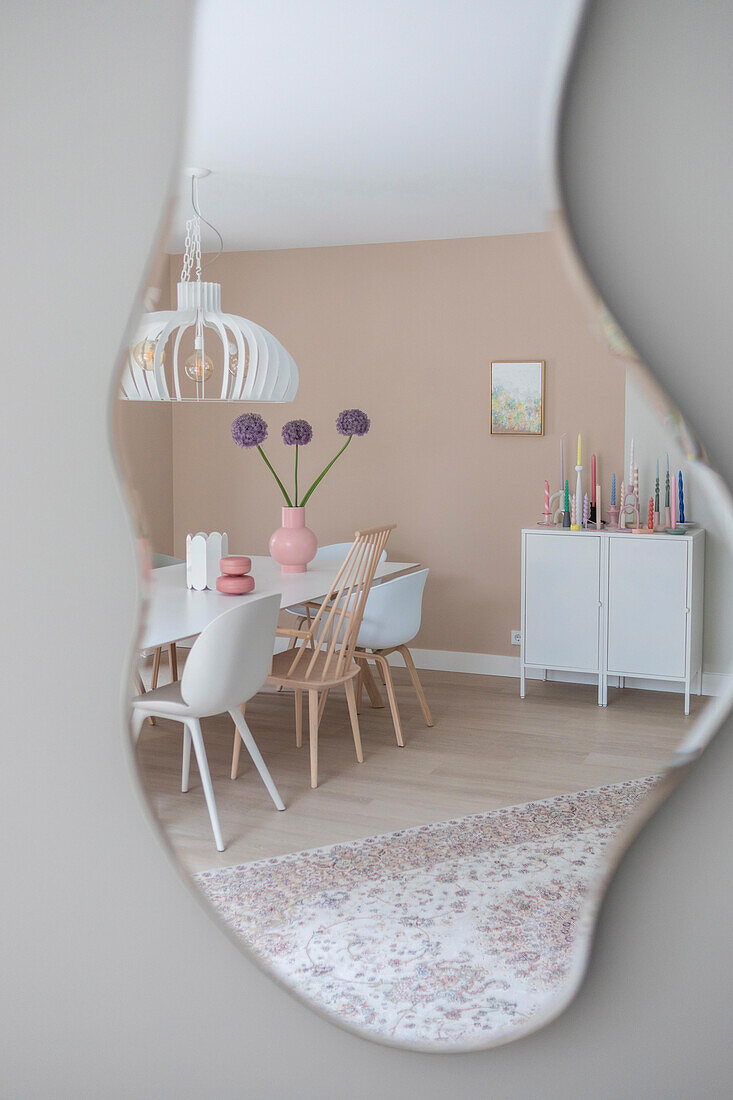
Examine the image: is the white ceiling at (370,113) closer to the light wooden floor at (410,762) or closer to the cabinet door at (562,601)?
the cabinet door at (562,601)

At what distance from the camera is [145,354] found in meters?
2.12

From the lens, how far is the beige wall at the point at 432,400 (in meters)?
2.94

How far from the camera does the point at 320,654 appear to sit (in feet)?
7.93

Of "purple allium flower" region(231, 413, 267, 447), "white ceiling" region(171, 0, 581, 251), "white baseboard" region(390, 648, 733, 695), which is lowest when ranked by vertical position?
"white baseboard" region(390, 648, 733, 695)

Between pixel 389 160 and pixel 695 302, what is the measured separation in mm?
1803

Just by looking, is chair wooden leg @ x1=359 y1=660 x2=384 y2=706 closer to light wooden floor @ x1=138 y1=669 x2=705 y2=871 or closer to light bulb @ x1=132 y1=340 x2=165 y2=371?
light wooden floor @ x1=138 y1=669 x2=705 y2=871

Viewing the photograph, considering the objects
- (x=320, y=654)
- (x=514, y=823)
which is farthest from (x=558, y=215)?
(x=320, y=654)

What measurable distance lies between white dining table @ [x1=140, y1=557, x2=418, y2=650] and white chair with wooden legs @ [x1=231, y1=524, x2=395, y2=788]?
0.29 ft

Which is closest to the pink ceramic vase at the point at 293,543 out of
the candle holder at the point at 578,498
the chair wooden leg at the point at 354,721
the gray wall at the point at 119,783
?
the chair wooden leg at the point at 354,721

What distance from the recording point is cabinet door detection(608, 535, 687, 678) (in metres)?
2.63

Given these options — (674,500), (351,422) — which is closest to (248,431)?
(351,422)

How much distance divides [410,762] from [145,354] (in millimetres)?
1122

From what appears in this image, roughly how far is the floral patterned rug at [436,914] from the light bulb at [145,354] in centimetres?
118

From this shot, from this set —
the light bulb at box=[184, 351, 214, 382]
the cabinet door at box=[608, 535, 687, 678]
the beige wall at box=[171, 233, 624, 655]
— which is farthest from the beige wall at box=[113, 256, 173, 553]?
the cabinet door at box=[608, 535, 687, 678]
